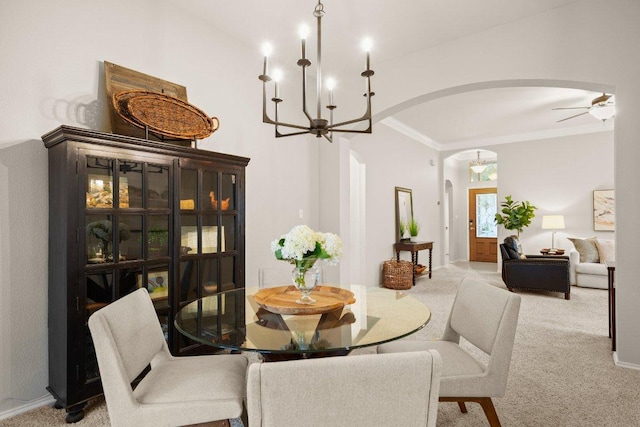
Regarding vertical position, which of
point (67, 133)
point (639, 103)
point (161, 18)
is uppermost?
point (161, 18)

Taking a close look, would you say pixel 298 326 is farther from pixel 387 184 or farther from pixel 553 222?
pixel 553 222

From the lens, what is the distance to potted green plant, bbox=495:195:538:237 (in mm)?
6988

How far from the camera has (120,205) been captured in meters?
2.21

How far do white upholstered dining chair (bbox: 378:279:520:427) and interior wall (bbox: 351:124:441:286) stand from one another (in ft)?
12.2

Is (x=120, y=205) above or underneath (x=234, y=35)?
underneath

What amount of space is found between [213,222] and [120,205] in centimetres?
71

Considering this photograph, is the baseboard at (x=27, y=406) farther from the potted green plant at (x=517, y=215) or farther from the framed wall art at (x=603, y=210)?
the framed wall art at (x=603, y=210)

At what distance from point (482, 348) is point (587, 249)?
578 cm

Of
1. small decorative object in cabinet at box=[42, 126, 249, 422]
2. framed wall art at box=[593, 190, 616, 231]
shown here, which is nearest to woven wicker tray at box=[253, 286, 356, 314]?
small decorative object in cabinet at box=[42, 126, 249, 422]

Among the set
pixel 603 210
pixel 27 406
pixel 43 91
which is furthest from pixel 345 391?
pixel 603 210

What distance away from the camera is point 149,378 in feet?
5.20

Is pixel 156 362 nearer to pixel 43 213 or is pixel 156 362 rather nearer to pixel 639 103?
pixel 43 213

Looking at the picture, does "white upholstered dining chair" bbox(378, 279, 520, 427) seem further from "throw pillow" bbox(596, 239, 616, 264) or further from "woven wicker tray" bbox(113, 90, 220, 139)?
"throw pillow" bbox(596, 239, 616, 264)

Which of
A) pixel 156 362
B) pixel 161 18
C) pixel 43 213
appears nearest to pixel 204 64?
pixel 161 18
